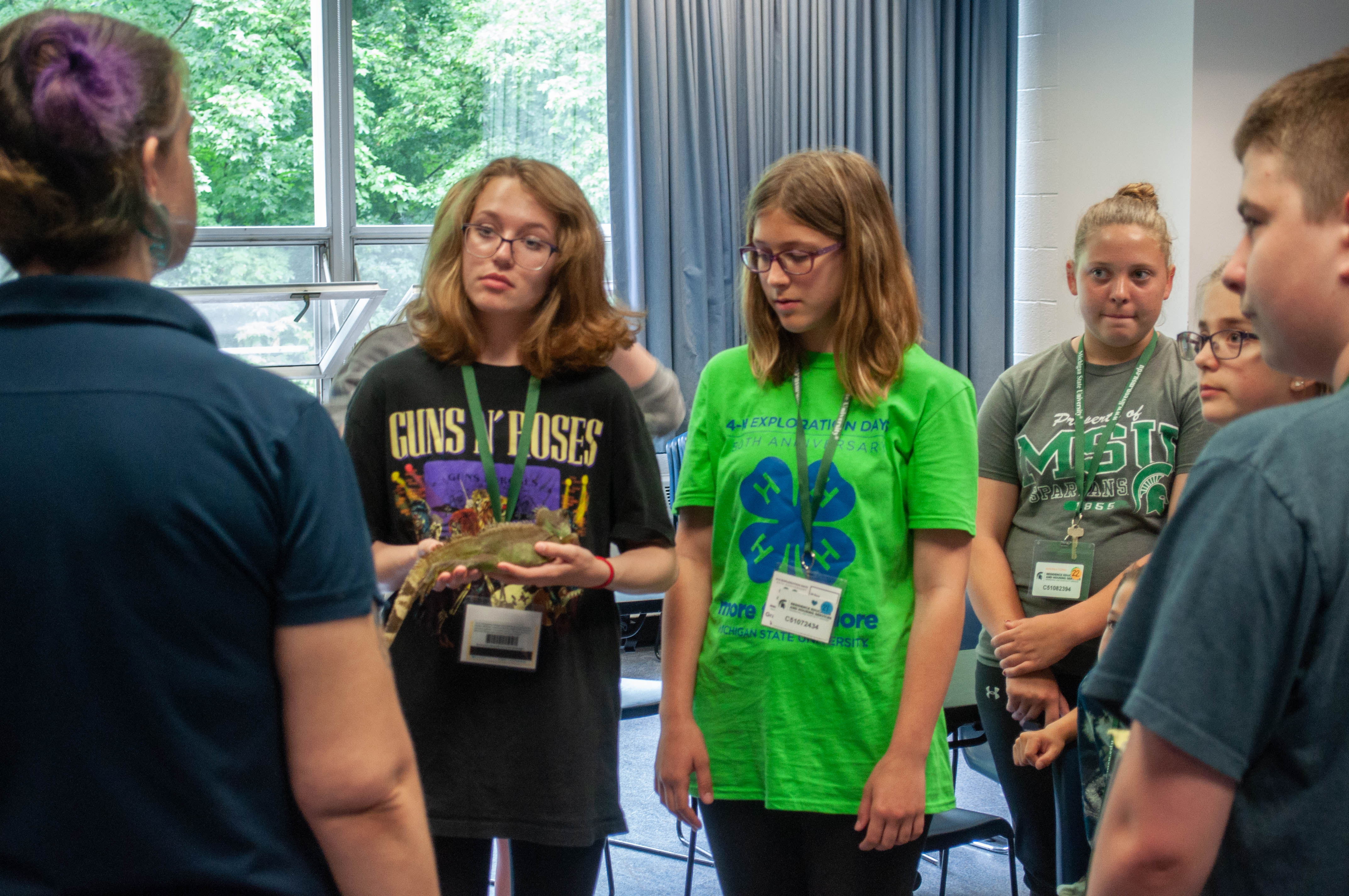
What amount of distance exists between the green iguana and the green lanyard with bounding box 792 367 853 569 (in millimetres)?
372

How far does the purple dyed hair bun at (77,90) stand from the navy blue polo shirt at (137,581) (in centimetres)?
10

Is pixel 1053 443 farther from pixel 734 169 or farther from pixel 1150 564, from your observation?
pixel 734 169

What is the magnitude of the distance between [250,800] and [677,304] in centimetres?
414

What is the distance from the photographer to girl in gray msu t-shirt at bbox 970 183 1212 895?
199 centimetres

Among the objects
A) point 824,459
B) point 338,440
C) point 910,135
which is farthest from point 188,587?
point 910,135

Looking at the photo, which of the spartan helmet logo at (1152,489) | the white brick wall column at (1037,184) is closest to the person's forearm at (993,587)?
the spartan helmet logo at (1152,489)

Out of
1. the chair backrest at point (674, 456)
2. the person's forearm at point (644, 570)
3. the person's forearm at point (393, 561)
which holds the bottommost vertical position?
the chair backrest at point (674, 456)

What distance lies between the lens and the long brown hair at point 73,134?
79 cm

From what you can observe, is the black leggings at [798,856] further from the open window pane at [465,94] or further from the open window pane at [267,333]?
the open window pane at [465,94]

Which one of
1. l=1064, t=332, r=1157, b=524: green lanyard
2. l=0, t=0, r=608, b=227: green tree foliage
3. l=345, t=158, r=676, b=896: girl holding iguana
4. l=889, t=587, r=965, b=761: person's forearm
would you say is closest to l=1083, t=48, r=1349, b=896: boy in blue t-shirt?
l=889, t=587, r=965, b=761: person's forearm

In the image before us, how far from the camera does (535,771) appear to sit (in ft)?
4.91

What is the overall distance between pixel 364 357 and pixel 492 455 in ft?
1.32

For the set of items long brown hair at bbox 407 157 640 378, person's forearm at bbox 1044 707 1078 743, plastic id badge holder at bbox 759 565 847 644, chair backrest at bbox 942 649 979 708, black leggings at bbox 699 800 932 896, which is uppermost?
long brown hair at bbox 407 157 640 378

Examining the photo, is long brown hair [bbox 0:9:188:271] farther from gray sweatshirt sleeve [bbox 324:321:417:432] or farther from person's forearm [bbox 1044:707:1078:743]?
person's forearm [bbox 1044:707:1078:743]
